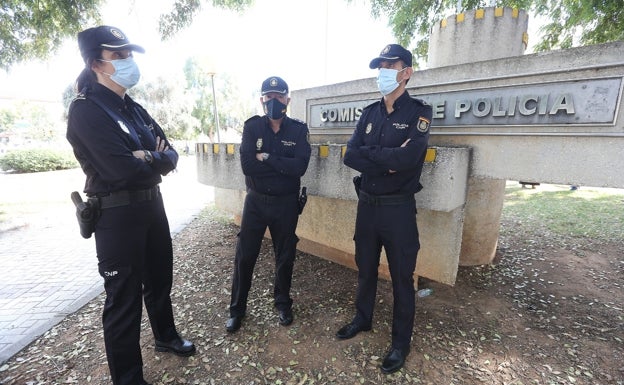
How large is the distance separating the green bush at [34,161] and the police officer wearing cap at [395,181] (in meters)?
19.8

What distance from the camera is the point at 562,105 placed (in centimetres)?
250

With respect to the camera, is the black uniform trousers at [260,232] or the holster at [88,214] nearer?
the holster at [88,214]

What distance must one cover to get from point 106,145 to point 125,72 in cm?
61

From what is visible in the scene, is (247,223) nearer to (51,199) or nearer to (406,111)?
(406,111)

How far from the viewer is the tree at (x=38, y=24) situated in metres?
5.83

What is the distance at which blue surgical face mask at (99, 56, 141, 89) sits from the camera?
6.99ft

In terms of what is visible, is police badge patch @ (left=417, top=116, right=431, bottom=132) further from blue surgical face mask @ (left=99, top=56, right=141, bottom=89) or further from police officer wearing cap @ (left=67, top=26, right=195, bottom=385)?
blue surgical face mask @ (left=99, top=56, right=141, bottom=89)

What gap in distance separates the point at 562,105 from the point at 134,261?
11.3 feet

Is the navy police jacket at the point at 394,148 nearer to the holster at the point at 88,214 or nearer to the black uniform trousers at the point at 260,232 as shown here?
the black uniform trousers at the point at 260,232

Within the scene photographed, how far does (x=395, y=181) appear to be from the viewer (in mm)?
2424

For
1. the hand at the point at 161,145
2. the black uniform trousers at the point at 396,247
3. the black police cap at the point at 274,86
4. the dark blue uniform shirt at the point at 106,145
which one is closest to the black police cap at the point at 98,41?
the dark blue uniform shirt at the point at 106,145

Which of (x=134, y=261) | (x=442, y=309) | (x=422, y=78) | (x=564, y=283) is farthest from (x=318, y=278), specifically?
(x=564, y=283)

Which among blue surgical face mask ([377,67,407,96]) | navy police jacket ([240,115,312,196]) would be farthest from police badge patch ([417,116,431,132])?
navy police jacket ([240,115,312,196])

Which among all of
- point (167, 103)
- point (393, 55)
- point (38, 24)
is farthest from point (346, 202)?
point (167, 103)
